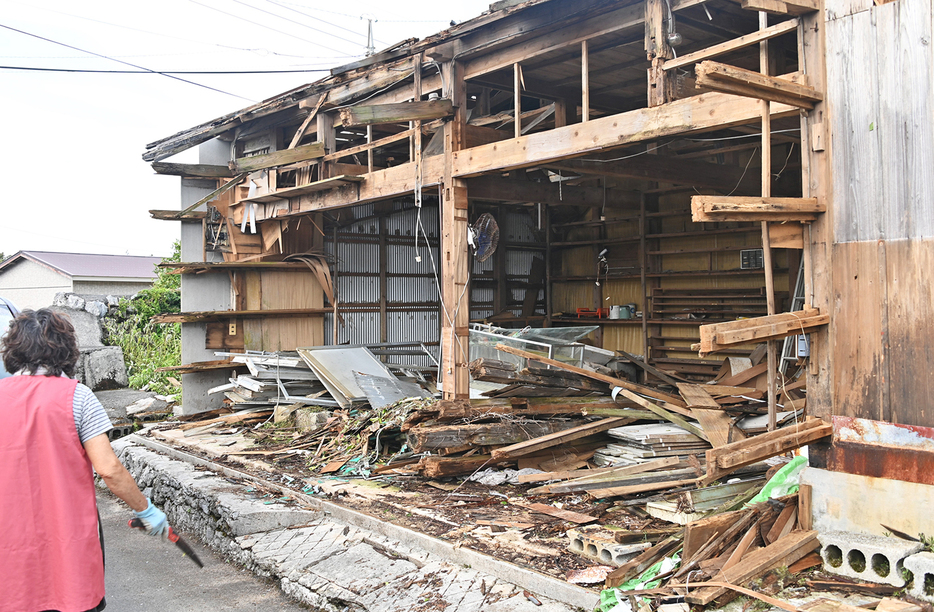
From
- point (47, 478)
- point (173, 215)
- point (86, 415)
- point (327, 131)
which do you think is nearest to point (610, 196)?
point (327, 131)

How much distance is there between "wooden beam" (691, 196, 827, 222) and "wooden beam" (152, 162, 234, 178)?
34.0 feet

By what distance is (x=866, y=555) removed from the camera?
13.5 feet

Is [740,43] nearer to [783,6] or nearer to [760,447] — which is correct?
[783,6]

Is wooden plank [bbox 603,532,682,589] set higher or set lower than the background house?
lower

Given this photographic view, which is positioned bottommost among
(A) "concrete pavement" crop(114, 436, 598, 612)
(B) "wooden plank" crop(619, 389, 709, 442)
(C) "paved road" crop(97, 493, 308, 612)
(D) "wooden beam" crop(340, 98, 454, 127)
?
(C) "paved road" crop(97, 493, 308, 612)

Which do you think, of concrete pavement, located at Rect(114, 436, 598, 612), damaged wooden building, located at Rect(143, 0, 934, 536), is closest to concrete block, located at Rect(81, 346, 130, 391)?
damaged wooden building, located at Rect(143, 0, 934, 536)

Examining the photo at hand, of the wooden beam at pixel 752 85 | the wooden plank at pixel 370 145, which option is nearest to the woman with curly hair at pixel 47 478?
the wooden beam at pixel 752 85

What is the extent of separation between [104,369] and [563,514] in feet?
54.3

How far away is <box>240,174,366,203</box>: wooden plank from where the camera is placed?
9.32 meters

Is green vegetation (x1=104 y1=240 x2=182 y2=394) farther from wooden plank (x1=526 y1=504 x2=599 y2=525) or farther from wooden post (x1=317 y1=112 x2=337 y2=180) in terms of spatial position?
wooden plank (x1=526 y1=504 x2=599 y2=525)

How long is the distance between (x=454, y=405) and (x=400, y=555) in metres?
2.15

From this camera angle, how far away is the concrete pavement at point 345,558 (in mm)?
4789

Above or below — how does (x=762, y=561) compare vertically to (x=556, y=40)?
below

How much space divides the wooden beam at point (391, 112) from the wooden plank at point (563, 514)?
4425 millimetres
